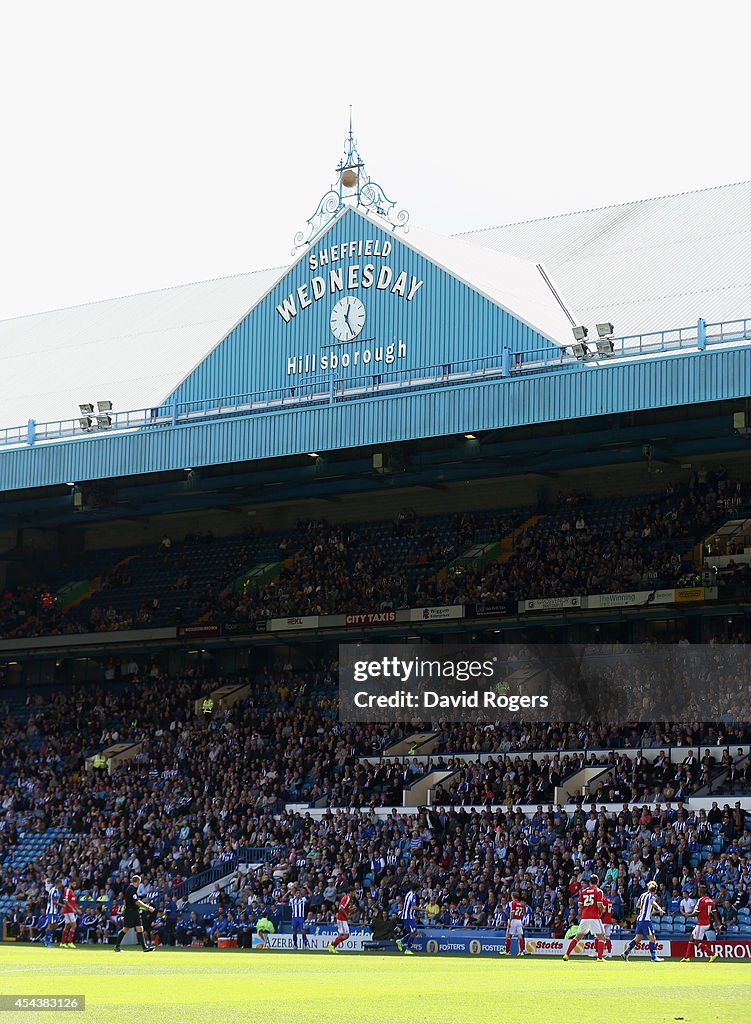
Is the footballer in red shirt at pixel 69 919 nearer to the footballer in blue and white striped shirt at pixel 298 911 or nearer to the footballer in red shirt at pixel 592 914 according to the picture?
the footballer in blue and white striped shirt at pixel 298 911

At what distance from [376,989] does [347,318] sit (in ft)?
87.9

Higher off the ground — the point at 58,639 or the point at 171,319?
the point at 171,319

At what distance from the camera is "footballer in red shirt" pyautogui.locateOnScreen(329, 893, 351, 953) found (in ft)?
126

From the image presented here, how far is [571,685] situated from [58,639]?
21.1 meters

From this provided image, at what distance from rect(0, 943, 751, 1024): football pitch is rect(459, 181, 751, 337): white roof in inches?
834

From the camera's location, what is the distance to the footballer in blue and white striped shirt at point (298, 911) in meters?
40.6

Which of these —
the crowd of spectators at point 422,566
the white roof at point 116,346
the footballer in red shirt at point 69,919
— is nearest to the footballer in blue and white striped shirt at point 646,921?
the crowd of spectators at point 422,566

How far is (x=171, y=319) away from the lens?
65.1 metres

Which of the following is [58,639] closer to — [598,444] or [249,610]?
[249,610]

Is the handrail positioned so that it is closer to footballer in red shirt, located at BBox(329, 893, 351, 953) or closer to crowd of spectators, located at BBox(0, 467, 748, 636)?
crowd of spectators, located at BBox(0, 467, 748, 636)

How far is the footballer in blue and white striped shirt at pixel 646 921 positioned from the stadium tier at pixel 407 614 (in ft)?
0.76

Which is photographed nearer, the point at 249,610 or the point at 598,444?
the point at 598,444

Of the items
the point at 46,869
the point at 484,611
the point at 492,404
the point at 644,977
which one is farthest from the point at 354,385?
the point at 644,977

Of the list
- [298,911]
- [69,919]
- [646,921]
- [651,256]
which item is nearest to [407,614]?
[298,911]
